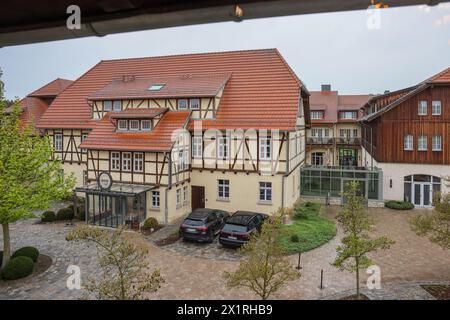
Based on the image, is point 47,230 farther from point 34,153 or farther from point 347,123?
point 347,123

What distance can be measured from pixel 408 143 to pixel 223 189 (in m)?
13.2

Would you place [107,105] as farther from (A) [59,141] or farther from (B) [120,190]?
(B) [120,190]

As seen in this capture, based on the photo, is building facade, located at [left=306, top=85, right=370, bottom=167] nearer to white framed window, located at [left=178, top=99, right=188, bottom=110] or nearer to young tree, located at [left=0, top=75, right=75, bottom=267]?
white framed window, located at [left=178, top=99, right=188, bottom=110]

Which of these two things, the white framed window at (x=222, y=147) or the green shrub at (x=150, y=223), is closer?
the green shrub at (x=150, y=223)

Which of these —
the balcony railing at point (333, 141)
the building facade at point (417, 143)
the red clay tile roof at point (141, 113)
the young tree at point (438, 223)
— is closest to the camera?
the young tree at point (438, 223)

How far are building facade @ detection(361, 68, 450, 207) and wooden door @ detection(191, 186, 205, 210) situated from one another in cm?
1264

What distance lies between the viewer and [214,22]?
9.30ft

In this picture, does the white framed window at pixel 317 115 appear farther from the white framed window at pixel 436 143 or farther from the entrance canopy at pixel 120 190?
the entrance canopy at pixel 120 190

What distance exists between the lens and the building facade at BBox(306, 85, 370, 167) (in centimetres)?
3966

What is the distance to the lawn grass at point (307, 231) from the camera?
1491 cm

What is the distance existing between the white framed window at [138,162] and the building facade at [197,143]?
2.3 inches


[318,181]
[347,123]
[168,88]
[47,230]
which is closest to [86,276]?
[47,230]

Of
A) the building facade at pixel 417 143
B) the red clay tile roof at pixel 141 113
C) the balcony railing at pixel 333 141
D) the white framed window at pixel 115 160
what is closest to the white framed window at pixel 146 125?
the red clay tile roof at pixel 141 113

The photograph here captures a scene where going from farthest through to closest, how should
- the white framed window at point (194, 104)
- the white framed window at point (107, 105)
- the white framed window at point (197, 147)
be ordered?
the white framed window at point (107, 105) → the white framed window at point (194, 104) → the white framed window at point (197, 147)
